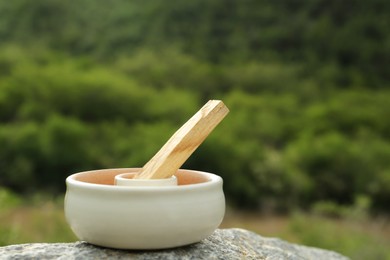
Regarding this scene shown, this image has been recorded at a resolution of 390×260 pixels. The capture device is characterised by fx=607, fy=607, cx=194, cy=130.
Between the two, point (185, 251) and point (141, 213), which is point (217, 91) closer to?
point (185, 251)

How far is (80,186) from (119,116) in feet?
47.3

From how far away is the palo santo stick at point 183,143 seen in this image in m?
2.04

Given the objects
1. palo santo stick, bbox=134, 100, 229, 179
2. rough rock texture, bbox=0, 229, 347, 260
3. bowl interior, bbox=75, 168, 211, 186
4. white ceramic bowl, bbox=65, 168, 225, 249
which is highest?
palo santo stick, bbox=134, 100, 229, 179

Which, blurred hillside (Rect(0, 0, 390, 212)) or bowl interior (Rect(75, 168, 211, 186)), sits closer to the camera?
bowl interior (Rect(75, 168, 211, 186))

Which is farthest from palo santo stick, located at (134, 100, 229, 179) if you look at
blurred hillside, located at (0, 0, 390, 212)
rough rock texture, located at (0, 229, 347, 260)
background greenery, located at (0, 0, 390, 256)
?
blurred hillside, located at (0, 0, 390, 212)

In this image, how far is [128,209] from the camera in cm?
188

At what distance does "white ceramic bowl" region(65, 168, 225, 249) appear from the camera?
1.89m

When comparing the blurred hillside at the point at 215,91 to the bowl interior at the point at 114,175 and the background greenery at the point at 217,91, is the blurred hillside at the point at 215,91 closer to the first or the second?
the background greenery at the point at 217,91

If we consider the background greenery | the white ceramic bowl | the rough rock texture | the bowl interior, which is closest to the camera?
the white ceramic bowl

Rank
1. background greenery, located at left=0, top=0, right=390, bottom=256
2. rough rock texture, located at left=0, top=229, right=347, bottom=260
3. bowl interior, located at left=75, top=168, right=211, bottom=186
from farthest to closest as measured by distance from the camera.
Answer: background greenery, located at left=0, top=0, right=390, bottom=256 → bowl interior, located at left=75, top=168, right=211, bottom=186 → rough rock texture, located at left=0, top=229, right=347, bottom=260

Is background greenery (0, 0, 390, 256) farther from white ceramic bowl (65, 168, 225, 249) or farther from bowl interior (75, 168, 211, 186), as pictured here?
white ceramic bowl (65, 168, 225, 249)

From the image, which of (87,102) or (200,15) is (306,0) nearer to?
(200,15)

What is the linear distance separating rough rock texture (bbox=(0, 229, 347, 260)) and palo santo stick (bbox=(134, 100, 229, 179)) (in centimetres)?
26

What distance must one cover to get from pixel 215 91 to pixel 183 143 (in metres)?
17.8
